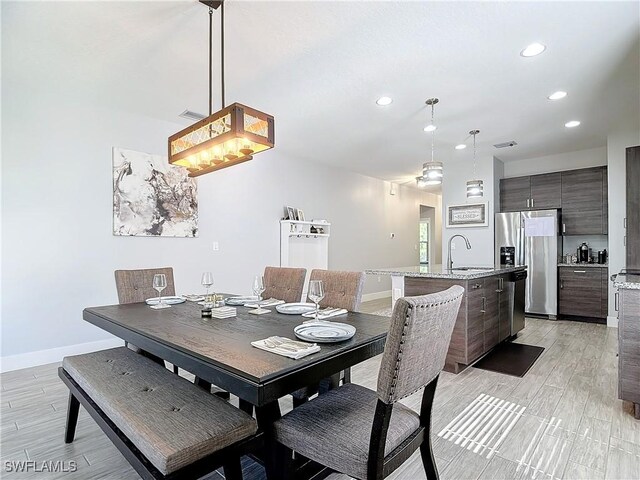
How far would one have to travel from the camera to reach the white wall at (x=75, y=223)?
3.21 meters

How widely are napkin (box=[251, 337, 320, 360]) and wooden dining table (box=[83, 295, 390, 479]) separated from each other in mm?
22

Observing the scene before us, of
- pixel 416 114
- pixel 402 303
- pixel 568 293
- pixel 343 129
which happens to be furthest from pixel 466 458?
pixel 568 293

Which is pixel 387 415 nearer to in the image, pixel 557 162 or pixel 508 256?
pixel 508 256

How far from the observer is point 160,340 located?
1.50 meters

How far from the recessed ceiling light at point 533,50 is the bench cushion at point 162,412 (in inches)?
125

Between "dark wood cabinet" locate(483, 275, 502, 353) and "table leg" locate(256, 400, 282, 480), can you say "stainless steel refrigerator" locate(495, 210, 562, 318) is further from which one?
"table leg" locate(256, 400, 282, 480)

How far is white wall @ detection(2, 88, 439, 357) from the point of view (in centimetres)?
321

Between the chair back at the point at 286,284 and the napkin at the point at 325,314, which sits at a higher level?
the chair back at the point at 286,284

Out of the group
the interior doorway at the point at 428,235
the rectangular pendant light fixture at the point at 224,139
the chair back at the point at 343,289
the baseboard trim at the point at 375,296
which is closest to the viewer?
the rectangular pendant light fixture at the point at 224,139

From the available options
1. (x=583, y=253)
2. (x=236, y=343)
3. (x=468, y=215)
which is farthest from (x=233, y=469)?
(x=583, y=253)

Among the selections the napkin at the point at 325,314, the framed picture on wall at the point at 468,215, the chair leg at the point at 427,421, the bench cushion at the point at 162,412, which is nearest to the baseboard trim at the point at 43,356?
the bench cushion at the point at 162,412

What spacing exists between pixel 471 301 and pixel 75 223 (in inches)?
156

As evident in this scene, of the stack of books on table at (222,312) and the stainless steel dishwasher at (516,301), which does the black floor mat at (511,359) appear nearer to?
the stainless steel dishwasher at (516,301)

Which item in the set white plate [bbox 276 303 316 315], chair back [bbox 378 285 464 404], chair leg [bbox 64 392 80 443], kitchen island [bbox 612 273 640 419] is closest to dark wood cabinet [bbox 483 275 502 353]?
kitchen island [bbox 612 273 640 419]
